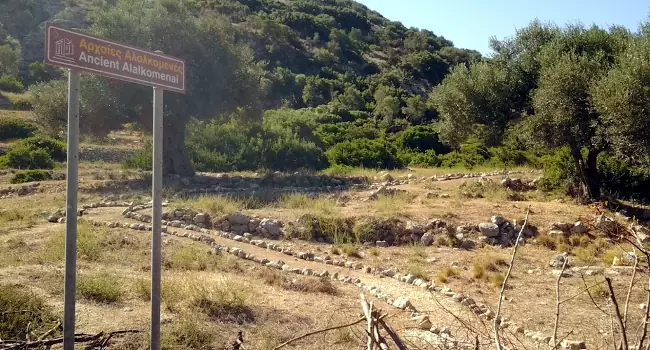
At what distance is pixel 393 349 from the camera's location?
543cm

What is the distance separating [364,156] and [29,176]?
13.7 metres

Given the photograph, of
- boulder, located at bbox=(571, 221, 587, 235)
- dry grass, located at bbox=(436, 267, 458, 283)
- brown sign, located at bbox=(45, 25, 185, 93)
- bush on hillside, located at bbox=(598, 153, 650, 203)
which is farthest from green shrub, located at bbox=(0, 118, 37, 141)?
brown sign, located at bbox=(45, 25, 185, 93)

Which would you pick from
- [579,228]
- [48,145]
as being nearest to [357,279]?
[579,228]

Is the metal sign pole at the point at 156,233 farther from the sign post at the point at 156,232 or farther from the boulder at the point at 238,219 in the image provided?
the boulder at the point at 238,219

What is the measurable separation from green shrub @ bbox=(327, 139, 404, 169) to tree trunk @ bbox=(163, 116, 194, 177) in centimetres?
830

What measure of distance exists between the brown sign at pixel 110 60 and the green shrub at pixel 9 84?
3446cm

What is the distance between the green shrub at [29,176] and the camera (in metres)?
17.7

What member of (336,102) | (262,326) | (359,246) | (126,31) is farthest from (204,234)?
(336,102)

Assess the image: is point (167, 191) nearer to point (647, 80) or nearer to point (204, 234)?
point (204, 234)

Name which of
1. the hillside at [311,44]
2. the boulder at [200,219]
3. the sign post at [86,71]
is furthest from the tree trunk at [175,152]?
the hillside at [311,44]

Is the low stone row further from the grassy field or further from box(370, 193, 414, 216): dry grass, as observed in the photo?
box(370, 193, 414, 216): dry grass

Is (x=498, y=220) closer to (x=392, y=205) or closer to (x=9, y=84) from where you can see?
(x=392, y=205)

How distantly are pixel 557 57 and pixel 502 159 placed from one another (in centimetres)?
1260

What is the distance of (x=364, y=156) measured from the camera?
25.8 meters
